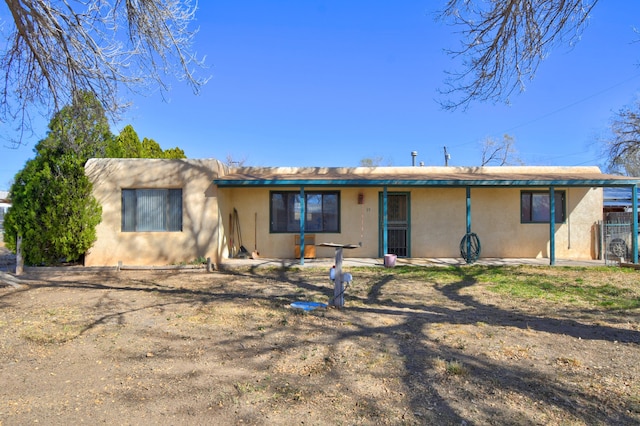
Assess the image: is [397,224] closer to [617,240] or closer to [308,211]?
[308,211]

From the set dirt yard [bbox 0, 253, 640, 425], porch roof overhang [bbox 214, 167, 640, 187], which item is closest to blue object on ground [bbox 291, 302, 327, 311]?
dirt yard [bbox 0, 253, 640, 425]

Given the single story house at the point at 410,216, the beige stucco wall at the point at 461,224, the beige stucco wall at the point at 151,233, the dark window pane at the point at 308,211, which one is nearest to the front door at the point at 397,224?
the single story house at the point at 410,216

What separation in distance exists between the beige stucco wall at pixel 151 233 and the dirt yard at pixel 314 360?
3.42 metres

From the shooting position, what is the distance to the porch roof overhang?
11.3 metres

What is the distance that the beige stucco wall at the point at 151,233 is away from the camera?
11227 mm

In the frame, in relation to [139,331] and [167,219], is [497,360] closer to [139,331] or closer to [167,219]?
[139,331]

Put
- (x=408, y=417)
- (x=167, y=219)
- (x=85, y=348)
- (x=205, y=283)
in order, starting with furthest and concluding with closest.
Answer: (x=167, y=219) < (x=205, y=283) < (x=85, y=348) < (x=408, y=417)

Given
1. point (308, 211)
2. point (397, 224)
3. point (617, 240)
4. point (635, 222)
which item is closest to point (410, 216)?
point (397, 224)

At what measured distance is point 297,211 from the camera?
12945mm

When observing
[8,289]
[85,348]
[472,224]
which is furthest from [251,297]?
[472,224]

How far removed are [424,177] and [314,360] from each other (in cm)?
957

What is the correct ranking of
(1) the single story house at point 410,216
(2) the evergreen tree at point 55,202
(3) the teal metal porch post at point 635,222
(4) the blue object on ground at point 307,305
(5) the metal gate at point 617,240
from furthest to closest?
(1) the single story house at point 410,216
(5) the metal gate at point 617,240
(3) the teal metal porch post at point 635,222
(2) the evergreen tree at point 55,202
(4) the blue object on ground at point 307,305

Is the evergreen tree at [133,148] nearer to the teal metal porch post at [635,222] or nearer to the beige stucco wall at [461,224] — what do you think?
the beige stucco wall at [461,224]

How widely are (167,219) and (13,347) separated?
684cm
